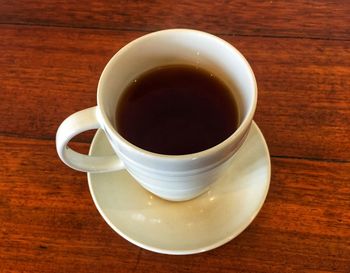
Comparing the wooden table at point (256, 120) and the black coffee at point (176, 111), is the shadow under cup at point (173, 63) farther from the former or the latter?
the wooden table at point (256, 120)

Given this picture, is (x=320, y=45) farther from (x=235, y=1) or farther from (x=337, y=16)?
(x=235, y=1)

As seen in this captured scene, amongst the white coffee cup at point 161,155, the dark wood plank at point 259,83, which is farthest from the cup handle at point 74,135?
the dark wood plank at point 259,83

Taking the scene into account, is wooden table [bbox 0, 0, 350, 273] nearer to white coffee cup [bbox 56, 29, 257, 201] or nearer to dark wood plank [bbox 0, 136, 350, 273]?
dark wood plank [bbox 0, 136, 350, 273]

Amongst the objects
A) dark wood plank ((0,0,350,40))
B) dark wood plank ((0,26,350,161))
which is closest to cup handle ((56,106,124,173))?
dark wood plank ((0,26,350,161))

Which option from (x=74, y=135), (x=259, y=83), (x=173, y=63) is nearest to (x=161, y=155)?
(x=74, y=135)

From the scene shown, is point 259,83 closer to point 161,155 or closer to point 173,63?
point 173,63
